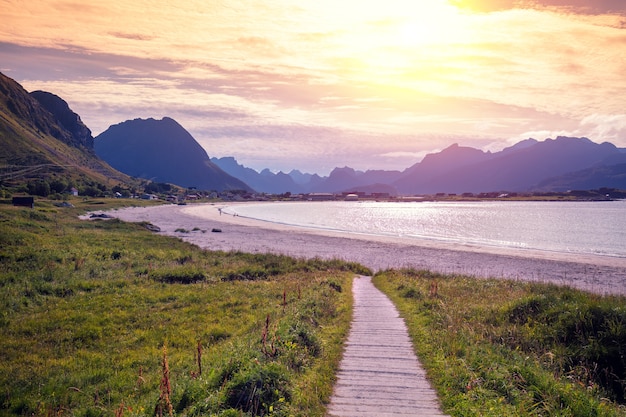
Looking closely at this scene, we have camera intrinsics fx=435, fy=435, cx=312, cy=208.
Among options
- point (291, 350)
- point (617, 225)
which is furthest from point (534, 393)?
point (617, 225)

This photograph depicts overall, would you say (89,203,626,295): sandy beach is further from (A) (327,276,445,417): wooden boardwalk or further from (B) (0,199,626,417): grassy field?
(A) (327,276,445,417): wooden boardwalk

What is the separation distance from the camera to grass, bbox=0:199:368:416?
9625mm

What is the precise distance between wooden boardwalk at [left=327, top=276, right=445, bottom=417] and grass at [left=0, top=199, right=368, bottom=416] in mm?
470

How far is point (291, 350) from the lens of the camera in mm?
11891

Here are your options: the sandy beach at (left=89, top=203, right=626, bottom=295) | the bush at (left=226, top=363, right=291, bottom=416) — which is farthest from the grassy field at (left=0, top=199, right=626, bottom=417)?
the sandy beach at (left=89, top=203, right=626, bottom=295)

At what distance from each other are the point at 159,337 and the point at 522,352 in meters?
13.2

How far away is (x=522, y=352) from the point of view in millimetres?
13984

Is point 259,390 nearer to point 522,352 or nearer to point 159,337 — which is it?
point 522,352

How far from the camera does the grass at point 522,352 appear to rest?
9.73 metres

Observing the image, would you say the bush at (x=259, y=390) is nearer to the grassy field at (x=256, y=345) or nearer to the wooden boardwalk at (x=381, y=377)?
the grassy field at (x=256, y=345)

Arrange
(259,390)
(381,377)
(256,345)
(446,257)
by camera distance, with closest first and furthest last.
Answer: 1. (259,390)
2. (381,377)
3. (256,345)
4. (446,257)

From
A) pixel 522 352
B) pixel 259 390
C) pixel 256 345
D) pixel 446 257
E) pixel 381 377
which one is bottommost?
pixel 446 257

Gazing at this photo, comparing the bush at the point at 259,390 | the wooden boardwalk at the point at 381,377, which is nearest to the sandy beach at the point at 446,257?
the wooden boardwalk at the point at 381,377

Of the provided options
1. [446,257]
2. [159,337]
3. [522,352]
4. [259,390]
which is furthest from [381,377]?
[446,257]
